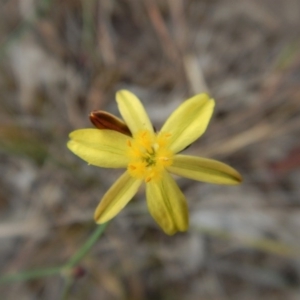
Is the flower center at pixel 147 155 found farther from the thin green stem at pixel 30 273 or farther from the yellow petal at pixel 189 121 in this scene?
the thin green stem at pixel 30 273

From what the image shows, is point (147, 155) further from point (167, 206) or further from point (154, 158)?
point (167, 206)

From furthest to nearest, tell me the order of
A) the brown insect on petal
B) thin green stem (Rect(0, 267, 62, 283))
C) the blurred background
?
the blurred background, thin green stem (Rect(0, 267, 62, 283)), the brown insect on petal

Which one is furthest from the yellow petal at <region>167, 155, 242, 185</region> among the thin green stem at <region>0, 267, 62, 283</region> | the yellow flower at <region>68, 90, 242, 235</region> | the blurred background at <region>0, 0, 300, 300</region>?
the blurred background at <region>0, 0, 300, 300</region>

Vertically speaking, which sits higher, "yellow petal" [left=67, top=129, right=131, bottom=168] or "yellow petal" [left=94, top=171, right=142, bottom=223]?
"yellow petal" [left=67, top=129, right=131, bottom=168]

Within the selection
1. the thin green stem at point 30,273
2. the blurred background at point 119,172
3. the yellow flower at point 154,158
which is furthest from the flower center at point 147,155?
the blurred background at point 119,172

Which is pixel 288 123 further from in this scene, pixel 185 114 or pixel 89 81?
pixel 185 114

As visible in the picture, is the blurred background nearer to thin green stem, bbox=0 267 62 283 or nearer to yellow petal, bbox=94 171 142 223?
thin green stem, bbox=0 267 62 283

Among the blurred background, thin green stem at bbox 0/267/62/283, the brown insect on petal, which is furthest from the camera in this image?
the blurred background
